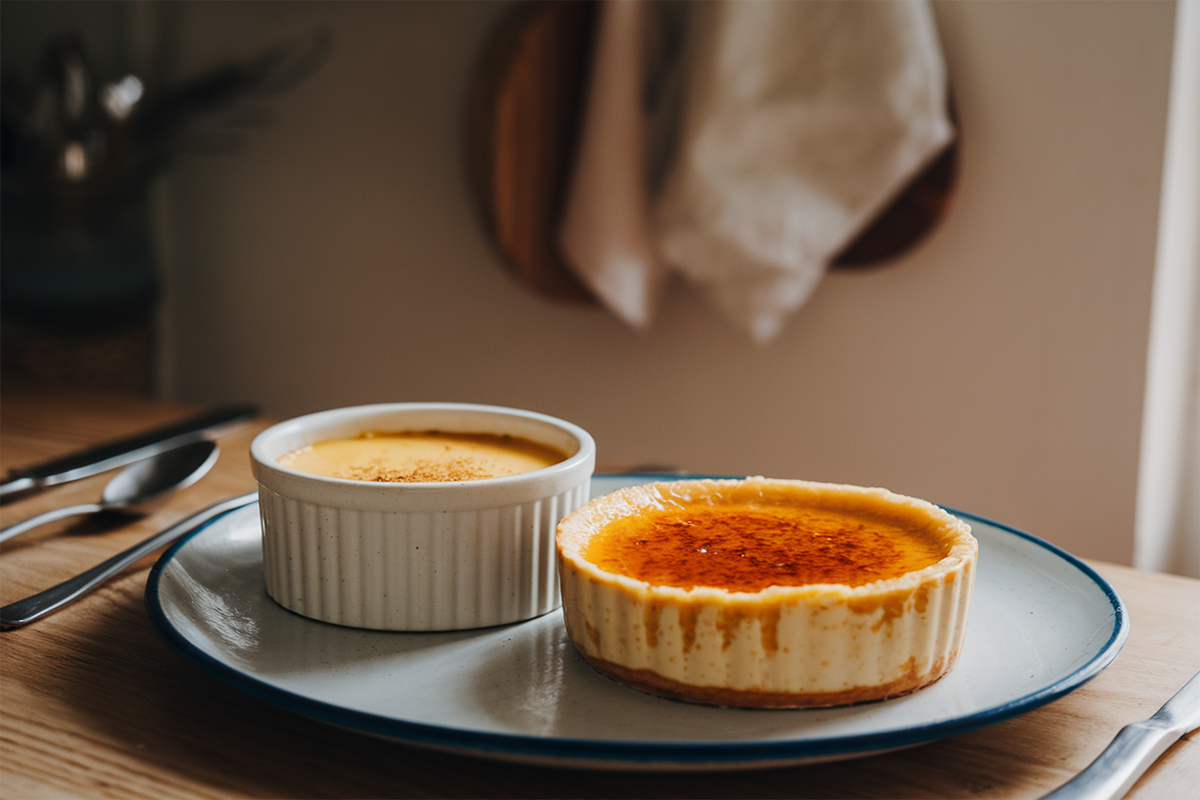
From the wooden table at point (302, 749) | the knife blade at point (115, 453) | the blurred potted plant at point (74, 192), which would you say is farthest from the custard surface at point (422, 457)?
the blurred potted plant at point (74, 192)

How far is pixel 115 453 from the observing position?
3.39 ft

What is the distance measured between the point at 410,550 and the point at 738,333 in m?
1.11

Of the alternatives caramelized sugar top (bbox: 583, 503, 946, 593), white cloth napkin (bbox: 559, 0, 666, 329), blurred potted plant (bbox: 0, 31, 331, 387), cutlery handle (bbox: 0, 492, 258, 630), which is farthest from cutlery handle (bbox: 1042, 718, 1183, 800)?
blurred potted plant (bbox: 0, 31, 331, 387)

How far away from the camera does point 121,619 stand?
652 millimetres

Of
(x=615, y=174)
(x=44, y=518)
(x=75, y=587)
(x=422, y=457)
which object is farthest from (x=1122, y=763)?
(x=615, y=174)

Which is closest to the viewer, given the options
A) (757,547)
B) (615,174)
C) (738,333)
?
(757,547)

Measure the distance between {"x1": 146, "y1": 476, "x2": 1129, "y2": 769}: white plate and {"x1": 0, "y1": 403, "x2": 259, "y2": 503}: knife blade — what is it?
0.33m

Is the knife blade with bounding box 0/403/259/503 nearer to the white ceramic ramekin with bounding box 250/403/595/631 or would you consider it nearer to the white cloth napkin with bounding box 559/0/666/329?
the white ceramic ramekin with bounding box 250/403/595/631

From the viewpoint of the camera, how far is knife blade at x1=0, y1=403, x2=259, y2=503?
3.06ft

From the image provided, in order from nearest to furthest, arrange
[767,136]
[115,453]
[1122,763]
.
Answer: [1122,763]
[115,453]
[767,136]

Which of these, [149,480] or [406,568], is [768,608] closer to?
[406,568]

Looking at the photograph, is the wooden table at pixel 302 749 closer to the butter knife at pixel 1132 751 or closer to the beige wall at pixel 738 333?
the butter knife at pixel 1132 751

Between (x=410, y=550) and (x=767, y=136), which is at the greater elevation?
(x=767, y=136)

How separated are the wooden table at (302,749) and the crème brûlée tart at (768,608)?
43mm
